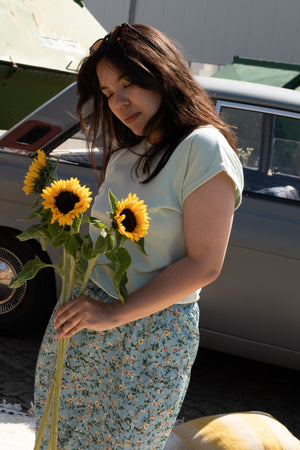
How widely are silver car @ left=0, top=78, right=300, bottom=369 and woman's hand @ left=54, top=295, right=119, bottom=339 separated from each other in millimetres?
1811

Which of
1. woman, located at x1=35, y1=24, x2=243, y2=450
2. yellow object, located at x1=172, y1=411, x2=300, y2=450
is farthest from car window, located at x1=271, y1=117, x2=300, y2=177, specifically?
woman, located at x1=35, y1=24, x2=243, y2=450

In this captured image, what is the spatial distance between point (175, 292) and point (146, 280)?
0.13 metres

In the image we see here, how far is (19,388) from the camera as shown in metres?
3.41

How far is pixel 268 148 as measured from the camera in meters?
3.58

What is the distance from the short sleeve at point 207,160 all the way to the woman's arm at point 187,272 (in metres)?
0.02

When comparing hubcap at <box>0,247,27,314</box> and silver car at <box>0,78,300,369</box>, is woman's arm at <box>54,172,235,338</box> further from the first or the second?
hubcap at <box>0,247,27,314</box>

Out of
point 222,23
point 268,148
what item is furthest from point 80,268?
point 222,23

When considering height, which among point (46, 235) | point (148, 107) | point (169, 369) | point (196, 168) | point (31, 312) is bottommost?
point (31, 312)

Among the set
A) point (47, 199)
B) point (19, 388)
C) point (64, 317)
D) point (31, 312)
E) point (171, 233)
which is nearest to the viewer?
point (47, 199)

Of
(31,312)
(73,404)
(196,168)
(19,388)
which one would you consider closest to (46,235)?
(196,168)

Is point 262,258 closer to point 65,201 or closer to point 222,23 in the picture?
point 65,201

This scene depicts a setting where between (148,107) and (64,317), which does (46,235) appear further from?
(148,107)

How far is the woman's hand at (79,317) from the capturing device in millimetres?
1526

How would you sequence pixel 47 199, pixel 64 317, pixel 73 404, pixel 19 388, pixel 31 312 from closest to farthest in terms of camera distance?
pixel 47 199 < pixel 64 317 < pixel 73 404 < pixel 19 388 < pixel 31 312
